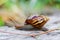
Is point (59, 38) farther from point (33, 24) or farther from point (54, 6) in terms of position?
point (54, 6)

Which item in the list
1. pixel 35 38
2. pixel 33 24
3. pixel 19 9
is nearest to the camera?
pixel 35 38

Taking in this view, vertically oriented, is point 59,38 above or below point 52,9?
below

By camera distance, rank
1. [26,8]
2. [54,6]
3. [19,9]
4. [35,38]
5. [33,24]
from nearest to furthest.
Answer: [35,38] → [33,24] → [26,8] → [19,9] → [54,6]

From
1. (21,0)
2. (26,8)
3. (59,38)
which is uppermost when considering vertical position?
(21,0)

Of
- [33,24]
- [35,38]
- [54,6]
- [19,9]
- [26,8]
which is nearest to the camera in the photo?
[35,38]

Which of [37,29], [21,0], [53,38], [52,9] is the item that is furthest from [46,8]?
[53,38]

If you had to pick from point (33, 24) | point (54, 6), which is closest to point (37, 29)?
point (33, 24)

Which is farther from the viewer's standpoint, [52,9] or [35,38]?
[52,9]

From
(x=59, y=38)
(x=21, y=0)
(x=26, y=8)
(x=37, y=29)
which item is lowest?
(x=59, y=38)

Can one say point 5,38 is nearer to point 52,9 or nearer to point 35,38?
point 35,38
